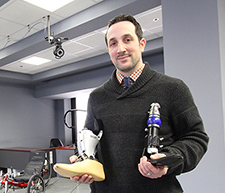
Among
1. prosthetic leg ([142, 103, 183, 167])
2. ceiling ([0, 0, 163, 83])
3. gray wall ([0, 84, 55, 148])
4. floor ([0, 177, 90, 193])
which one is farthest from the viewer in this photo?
gray wall ([0, 84, 55, 148])

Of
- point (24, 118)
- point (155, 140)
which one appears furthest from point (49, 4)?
point (24, 118)

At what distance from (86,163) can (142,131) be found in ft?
0.74

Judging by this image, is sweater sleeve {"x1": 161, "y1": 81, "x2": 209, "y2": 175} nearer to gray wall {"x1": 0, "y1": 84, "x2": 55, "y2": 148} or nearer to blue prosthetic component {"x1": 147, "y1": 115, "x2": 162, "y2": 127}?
blue prosthetic component {"x1": 147, "y1": 115, "x2": 162, "y2": 127}

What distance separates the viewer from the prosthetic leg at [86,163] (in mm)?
750

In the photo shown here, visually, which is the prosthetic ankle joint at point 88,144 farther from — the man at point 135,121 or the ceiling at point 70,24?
the ceiling at point 70,24

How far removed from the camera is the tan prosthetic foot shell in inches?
29.0

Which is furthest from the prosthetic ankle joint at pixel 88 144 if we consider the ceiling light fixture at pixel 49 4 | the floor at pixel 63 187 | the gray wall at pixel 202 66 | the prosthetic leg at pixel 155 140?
the floor at pixel 63 187

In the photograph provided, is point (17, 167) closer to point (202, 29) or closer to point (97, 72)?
point (97, 72)

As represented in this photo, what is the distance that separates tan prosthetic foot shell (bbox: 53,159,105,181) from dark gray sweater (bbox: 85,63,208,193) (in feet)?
0.14

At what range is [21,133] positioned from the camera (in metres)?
7.37

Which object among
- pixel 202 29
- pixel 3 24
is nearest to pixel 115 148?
pixel 202 29

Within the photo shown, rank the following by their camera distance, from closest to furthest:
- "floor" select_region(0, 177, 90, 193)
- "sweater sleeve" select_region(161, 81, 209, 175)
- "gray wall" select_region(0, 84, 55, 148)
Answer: "sweater sleeve" select_region(161, 81, 209, 175), "floor" select_region(0, 177, 90, 193), "gray wall" select_region(0, 84, 55, 148)

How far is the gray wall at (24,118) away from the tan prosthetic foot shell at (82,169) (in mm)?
6862

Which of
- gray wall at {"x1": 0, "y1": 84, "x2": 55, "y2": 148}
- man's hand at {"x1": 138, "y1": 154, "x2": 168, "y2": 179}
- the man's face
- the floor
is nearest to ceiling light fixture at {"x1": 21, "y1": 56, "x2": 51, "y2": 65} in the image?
gray wall at {"x1": 0, "y1": 84, "x2": 55, "y2": 148}
